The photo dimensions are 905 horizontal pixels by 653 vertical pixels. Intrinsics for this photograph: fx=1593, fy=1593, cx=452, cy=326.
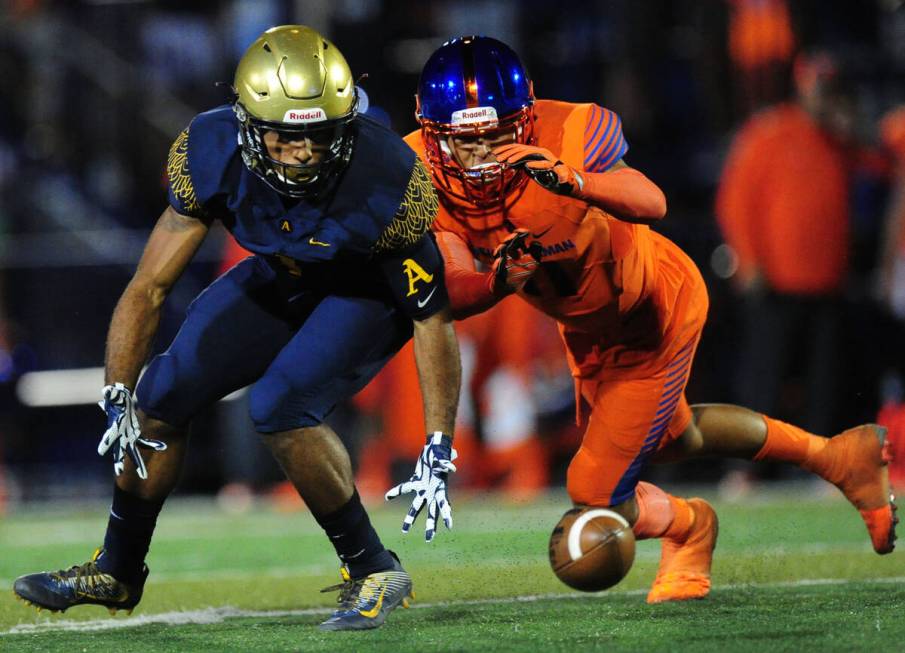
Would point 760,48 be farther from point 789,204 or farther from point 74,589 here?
point 74,589

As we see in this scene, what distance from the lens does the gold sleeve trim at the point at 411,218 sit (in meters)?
4.37

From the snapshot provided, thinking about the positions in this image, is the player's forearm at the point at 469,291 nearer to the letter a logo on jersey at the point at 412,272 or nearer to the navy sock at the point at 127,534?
the letter a logo on jersey at the point at 412,272

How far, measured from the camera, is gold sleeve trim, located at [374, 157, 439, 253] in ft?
14.3

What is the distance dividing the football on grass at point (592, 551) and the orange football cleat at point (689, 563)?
20.3 inches

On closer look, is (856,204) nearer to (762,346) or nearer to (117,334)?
(762,346)

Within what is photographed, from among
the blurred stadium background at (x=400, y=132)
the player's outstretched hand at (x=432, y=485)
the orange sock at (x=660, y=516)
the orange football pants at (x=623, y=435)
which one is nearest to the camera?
the player's outstretched hand at (x=432, y=485)

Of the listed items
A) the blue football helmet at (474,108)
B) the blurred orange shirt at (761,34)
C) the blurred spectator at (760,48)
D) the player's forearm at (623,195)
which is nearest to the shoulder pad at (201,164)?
the blue football helmet at (474,108)

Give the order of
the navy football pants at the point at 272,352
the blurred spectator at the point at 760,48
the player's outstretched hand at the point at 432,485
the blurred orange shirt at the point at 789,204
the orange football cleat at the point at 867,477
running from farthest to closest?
the blurred spectator at the point at 760,48
the blurred orange shirt at the point at 789,204
the orange football cleat at the point at 867,477
the navy football pants at the point at 272,352
the player's outstretched hand at the point at 432,485

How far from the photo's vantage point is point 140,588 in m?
4.77

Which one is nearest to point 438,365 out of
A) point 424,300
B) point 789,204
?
point 424,300

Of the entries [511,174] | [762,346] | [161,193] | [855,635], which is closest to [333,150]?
[511,174]

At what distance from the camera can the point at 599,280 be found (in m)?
4.79

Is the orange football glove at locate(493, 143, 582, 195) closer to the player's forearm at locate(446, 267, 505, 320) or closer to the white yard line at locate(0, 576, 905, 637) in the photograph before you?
the player's forearm at locate(446, 267, 505, 320)

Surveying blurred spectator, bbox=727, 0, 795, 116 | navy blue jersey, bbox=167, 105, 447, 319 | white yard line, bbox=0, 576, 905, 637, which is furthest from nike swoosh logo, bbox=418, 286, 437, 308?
blurred spectator, bbox=727, 0, 795, 116
